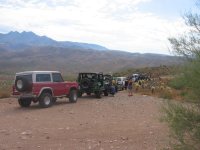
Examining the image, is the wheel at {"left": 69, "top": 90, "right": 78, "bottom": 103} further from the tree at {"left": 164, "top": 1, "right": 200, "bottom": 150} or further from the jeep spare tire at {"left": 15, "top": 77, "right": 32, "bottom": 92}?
the tree at {"left": 164, "top": 1, "right": 200, "bottom": 150}

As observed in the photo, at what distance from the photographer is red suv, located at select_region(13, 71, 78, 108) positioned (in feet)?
70.2

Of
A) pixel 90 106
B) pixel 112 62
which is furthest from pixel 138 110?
pixel 112 62

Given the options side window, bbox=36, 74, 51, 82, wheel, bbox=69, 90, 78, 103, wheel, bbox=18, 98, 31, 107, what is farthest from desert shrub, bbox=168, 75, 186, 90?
wheel, bbox=69, 90, 78, 103

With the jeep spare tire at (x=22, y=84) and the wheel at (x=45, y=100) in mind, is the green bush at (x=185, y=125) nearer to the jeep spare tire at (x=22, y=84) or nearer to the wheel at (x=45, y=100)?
the jeep spare tire at (x=22, y=84)

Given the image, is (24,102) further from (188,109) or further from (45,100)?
(188,109)

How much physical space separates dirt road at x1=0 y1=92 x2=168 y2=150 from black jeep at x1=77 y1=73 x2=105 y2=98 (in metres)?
5.79

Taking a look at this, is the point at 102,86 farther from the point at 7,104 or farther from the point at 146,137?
the point at 146,137

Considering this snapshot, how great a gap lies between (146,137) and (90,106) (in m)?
9.50

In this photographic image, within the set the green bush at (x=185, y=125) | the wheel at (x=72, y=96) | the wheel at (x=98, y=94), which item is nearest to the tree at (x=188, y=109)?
the green bush at (x=185, y=125)

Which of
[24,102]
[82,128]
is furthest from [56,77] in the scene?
[82,128]

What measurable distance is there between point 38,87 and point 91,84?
273 inches

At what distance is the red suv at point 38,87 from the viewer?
21391 mm

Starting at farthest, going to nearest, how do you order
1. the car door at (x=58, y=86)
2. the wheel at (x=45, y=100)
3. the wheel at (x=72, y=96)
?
1. the wheel at (x=72, y=96)
2. the car door at (x=58, y=86)
3. the wheel at (x=45, y=100)

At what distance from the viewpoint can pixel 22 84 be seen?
21281 mm
